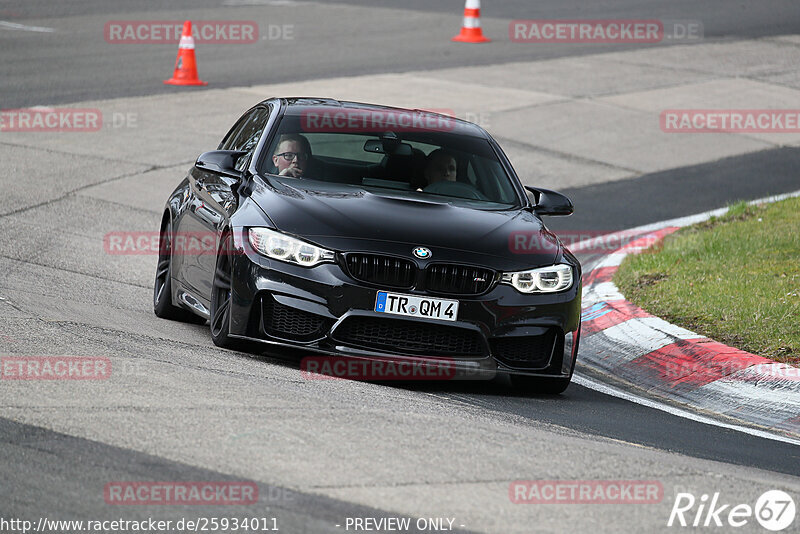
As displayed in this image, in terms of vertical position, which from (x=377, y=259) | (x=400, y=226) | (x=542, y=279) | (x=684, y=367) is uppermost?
(x=400, y=226)

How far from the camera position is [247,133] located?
891 centimetres

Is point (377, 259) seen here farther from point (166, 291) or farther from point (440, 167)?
point (166, 291)

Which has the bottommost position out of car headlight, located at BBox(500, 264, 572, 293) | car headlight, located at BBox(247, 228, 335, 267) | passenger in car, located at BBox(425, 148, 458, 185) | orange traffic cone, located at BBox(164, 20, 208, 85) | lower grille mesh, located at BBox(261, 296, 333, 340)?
orange traffic cone, located at BBox(164, 20, 208, 85)

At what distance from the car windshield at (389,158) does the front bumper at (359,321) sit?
3.40ft

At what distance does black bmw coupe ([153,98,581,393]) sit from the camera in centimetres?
698

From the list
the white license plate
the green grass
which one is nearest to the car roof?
the green grass

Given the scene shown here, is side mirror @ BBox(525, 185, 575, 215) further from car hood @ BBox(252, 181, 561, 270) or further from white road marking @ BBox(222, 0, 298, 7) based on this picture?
white road marking @ BBox(222, 0, 298, 7)

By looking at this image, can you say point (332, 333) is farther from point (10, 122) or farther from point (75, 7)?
point (75, 7)

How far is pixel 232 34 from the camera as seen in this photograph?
985 inches

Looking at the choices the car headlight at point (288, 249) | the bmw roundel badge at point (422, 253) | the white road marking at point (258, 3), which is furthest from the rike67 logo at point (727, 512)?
the white road marking at point (258, 3)

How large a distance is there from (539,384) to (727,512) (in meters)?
2.82

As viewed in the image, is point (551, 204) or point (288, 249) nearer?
point (288, 249)

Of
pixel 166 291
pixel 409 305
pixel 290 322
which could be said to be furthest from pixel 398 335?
pixel 166 291

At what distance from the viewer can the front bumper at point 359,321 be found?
6.95 metres
